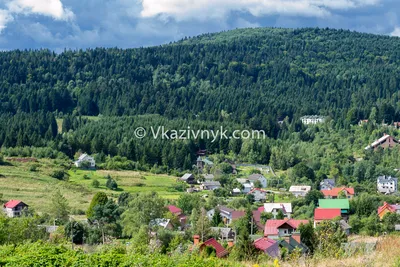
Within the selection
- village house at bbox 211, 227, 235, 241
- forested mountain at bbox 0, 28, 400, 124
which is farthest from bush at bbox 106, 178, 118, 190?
forested mountain at bbox 0, 28, 400, 124

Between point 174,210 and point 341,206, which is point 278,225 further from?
point 341,206

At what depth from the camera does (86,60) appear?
474ft

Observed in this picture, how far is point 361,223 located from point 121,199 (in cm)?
1672

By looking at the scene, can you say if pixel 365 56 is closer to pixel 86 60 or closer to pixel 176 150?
pixel 86 60

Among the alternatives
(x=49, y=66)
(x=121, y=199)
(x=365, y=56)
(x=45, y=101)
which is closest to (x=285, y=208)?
(x=121, y=199)

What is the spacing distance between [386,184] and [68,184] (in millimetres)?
31100

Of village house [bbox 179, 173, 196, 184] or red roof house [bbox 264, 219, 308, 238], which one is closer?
red roof house [bbox 264, 219, 308, 238]

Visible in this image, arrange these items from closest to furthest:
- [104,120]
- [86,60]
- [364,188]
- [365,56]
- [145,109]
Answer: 1. [364,188]
2. [104,120]
3. [145,109]
4. [86,60]
5. [365,56]

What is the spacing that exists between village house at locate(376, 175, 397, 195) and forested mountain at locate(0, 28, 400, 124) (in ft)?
93.2

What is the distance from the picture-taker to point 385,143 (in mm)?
74562

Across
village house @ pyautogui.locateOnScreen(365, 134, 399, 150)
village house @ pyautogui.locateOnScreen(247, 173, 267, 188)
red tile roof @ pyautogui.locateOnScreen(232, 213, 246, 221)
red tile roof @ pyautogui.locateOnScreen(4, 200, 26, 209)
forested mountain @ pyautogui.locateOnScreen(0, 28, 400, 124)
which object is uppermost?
forested mountain @ pyautogui.locateOnScreen(0, 28, 400, 124)

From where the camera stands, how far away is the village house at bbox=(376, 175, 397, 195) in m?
58.0

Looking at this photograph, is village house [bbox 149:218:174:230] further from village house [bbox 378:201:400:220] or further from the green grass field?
village house [bbox 378:201:400:220]

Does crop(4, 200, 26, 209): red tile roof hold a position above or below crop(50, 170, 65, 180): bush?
below
